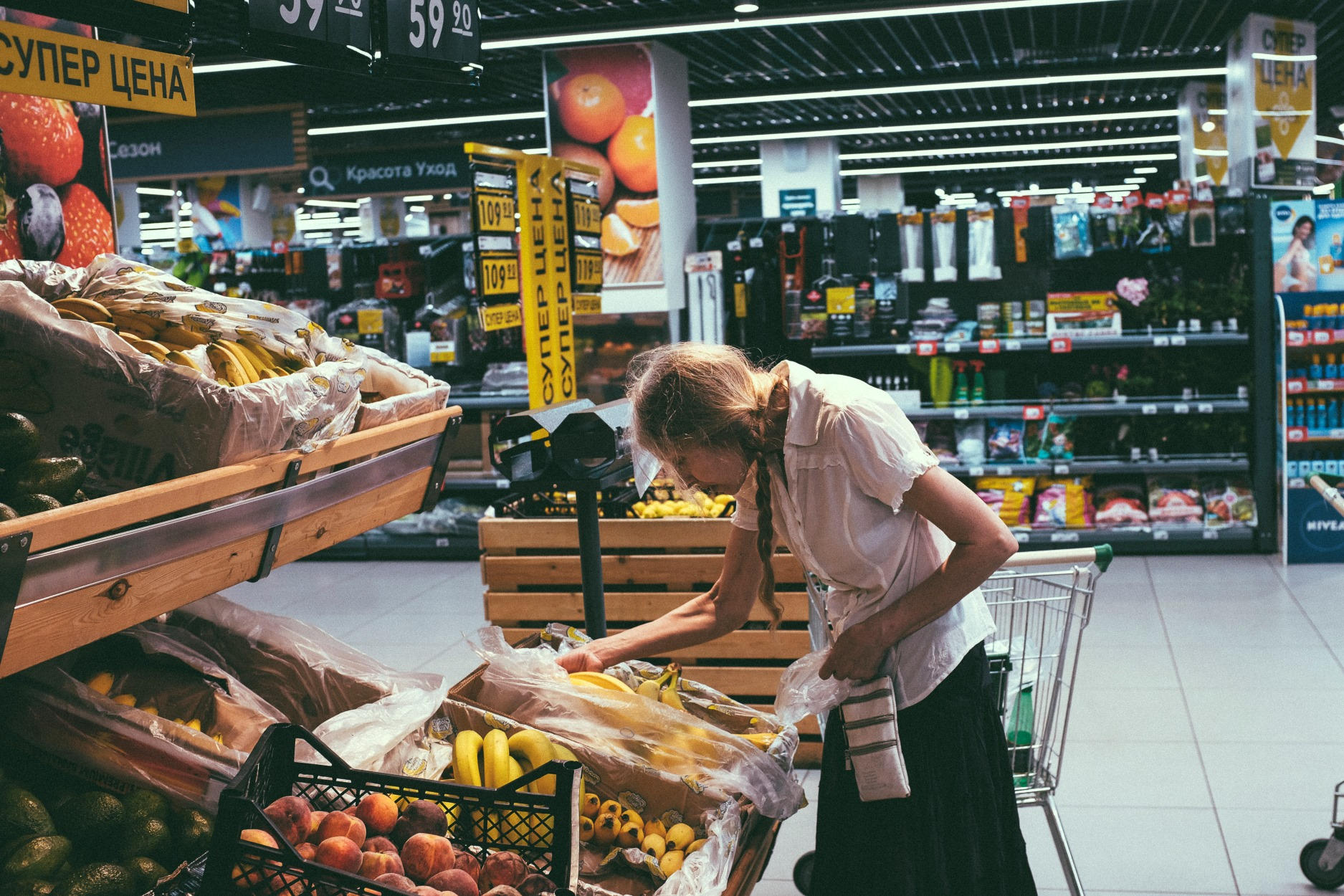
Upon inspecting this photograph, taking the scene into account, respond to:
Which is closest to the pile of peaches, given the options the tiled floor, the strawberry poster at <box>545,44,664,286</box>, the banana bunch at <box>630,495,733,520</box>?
the tiled floor

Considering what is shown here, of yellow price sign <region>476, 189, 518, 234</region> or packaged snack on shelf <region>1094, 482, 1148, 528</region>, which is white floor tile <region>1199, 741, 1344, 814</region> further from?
yellow price sign <region>476, 189, 518, 234</region>

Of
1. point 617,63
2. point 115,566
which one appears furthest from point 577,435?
point 617,63

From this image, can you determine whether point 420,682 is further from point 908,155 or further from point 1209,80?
point 908,155

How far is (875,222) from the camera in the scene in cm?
761

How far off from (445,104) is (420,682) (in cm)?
1102

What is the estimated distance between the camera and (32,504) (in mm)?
1442

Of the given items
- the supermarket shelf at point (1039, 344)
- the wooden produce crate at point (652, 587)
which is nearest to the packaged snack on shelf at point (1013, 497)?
the supermarket shelf at point (1039, 344)

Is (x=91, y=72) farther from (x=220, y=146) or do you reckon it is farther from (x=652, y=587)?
(x=220, y=146)

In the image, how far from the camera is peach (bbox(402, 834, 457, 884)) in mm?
1503

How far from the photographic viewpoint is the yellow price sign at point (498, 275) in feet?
15.1

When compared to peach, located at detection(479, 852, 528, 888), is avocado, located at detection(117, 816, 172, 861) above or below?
above

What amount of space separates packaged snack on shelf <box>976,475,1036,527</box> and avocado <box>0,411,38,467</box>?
6496 mm

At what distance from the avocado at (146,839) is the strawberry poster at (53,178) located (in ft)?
4.65

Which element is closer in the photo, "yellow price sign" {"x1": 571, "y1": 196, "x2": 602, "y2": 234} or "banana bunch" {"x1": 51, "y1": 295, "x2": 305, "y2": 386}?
"banana bunch" {"x1": 51, "y1": 295, "x2": 305, "y2": 386}
